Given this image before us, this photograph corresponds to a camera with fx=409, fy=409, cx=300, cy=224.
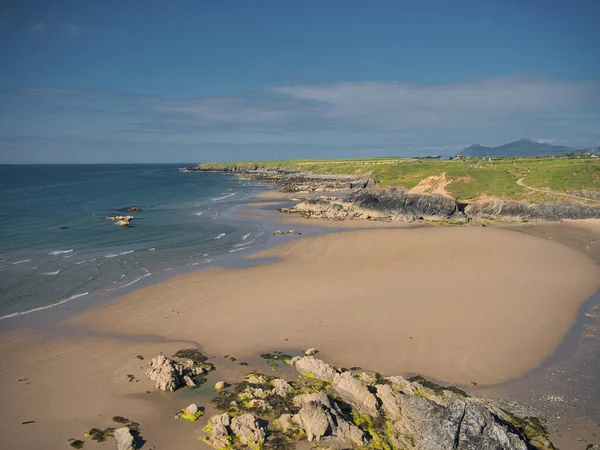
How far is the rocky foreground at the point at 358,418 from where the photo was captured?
12.7 metres

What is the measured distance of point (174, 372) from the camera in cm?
1709

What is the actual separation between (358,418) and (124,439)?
788cm

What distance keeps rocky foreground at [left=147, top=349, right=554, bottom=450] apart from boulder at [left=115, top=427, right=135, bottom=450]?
2.03 meters

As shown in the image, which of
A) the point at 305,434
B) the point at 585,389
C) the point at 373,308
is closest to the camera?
the point at 305,434

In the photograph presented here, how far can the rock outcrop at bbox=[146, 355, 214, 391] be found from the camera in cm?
1680

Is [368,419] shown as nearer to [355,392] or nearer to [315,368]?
[355,392]

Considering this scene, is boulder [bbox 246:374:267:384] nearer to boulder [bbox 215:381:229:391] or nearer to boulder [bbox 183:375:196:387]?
boulder [bbox 215:381:229:391]

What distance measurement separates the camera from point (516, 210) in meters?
58.8

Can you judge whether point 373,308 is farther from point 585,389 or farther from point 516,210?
point 516,210

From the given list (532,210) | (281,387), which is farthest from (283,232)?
(532,210)

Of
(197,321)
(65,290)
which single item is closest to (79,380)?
(197,321)

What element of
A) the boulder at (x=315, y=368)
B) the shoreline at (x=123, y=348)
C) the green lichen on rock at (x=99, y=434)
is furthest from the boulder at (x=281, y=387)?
the green lichen on rock at (x=99, y=434)

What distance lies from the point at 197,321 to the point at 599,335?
21971 mm

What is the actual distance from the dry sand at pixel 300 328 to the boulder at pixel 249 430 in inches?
59.3
